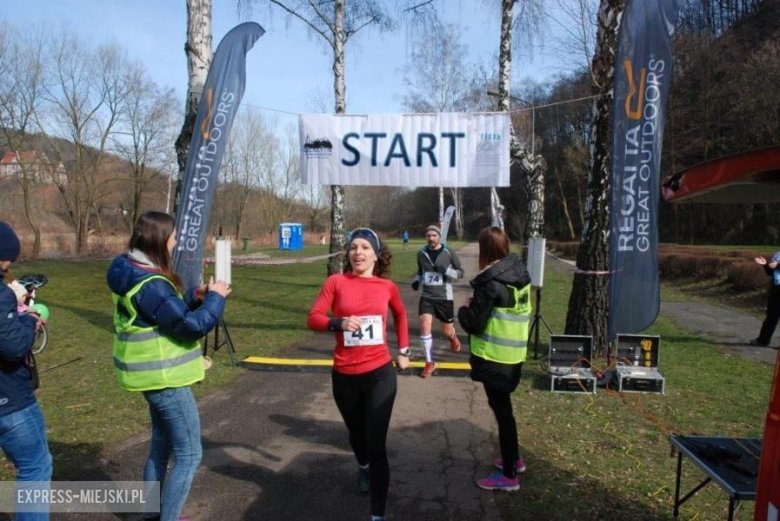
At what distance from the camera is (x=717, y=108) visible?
113 ft

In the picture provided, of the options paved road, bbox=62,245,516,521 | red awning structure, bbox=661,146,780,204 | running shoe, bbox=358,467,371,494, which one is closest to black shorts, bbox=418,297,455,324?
paved road, bbox=62,245,516,521

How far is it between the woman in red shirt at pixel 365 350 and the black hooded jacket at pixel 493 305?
0.63 m

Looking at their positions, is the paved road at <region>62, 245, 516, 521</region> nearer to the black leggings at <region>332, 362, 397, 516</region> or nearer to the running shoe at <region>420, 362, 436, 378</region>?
the running shoe at <region>420, 362, 436, 378</region>

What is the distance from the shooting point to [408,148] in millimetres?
8344

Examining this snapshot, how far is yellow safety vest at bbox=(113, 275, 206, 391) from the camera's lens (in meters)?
2.83

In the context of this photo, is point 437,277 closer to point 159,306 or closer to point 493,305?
point 493,305

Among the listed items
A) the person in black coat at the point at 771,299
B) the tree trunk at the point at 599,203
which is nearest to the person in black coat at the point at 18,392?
the tree trunk at the point at 599,203

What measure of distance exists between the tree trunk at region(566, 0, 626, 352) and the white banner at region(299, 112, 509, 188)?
1.40m

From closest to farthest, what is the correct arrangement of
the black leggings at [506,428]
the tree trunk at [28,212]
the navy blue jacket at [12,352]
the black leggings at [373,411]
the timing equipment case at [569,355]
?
the navy blue jacket at [12,352] < the black leggings at [373,411] < the black leggings at [506,428] < the timing equipment case at [569,355] < the tree trunk at [28,212]

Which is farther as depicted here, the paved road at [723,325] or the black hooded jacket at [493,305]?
the paved road at [723,325]

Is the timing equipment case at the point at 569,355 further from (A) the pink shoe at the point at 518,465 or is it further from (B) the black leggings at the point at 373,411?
(B) the black leggings at the point at 373,411

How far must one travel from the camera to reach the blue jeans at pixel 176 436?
2.91m

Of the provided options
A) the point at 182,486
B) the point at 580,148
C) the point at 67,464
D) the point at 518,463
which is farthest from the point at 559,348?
the point at 580,148

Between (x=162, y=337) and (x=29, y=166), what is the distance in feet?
120
